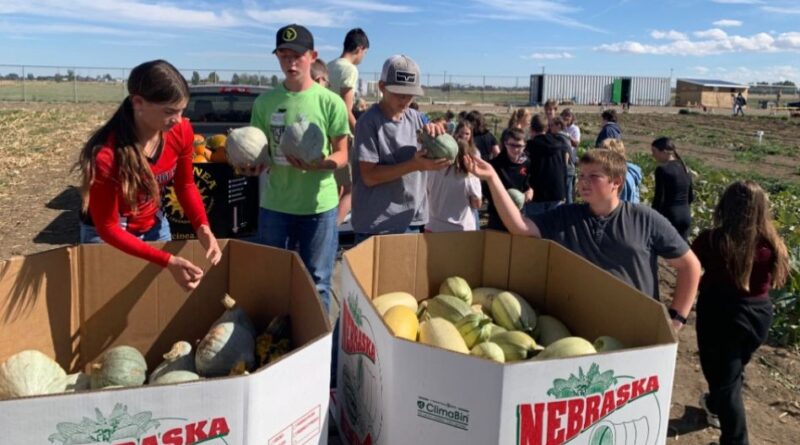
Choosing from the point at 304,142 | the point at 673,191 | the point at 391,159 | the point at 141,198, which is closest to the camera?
the point at 141,198

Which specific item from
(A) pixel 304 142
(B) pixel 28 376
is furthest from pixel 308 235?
(B) pixel 28 376

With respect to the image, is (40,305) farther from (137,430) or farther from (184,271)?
(137,430)

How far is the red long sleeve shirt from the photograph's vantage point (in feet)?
8.61

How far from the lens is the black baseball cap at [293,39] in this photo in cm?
351

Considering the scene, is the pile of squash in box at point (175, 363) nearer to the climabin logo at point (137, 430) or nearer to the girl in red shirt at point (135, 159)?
the girl in red shirt at point (135, 159)

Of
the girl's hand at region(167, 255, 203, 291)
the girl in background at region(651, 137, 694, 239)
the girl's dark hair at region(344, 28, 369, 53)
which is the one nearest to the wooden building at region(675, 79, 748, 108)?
the girl in background at region(651, 137, 694, 239)

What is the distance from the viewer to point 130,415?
155 cm

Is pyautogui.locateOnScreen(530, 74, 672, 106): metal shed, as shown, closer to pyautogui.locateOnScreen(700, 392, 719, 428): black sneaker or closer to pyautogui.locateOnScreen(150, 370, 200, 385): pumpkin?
pyautogui.locateOnScreen(700, 392, 719, 428): black sneaker

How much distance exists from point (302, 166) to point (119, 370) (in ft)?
4.93

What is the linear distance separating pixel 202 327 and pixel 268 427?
136cm

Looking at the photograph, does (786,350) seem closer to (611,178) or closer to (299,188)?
(611,178)

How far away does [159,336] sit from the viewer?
2916 mm

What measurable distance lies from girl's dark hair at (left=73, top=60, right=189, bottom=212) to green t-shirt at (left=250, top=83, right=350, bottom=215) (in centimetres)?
103

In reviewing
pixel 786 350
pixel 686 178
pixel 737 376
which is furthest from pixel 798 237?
pixel 737 376
